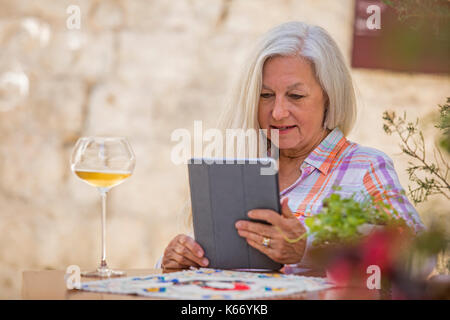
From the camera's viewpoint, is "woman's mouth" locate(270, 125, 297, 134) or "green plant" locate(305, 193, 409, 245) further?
"woman's mouth" locate(270, 125, 297, 134)

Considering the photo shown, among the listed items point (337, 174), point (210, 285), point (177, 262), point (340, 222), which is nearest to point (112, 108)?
point (337, 174)

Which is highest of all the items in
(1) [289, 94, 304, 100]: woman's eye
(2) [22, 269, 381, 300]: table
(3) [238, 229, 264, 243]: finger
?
(1) [289, 94, 304, 100]: woman's eye

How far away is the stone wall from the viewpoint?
3.24m

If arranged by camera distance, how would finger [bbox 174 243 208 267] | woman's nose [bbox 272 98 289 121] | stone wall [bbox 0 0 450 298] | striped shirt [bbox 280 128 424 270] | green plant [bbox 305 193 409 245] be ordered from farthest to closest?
stone wall [bbox 0 0 450 298]
woman's nose [bbox 272 98 289 121]
striped shirt [bbox 280 128 424 270]
finger [bbox 174 243 208 267]
green plant [bbox 305 193 409 245]

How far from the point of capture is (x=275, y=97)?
6.36ft

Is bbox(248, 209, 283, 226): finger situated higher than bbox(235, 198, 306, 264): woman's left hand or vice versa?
bbox(248, 209, 283, 226): finger

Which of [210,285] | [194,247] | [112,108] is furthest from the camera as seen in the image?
[112,108]

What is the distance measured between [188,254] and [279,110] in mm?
636

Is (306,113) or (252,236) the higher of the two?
(306,113)

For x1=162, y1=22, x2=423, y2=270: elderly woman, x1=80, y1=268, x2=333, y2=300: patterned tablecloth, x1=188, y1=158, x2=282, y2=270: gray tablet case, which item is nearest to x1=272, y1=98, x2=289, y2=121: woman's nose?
x1=162, y1=22, x2=423, y2=270: elderly woman

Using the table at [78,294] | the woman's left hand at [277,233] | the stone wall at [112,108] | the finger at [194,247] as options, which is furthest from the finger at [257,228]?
the stone wall at [112,108]

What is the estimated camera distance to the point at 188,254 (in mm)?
1422

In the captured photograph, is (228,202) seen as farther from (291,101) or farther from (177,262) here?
(291,101)

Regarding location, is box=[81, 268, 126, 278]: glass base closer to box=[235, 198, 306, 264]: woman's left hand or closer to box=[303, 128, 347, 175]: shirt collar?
box=[235, 198, 306, 264]: woman's left hand
